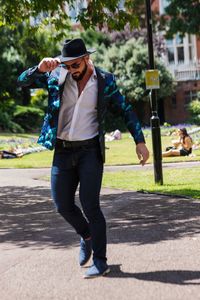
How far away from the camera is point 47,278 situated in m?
5.09

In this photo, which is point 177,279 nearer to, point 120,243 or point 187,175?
point 120,243

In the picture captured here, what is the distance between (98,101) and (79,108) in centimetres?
16

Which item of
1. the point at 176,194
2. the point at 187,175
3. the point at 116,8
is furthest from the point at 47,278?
the point at 187,175

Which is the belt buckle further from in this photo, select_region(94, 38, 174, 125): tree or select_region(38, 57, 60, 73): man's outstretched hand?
select_region(94, 38, 174, 125): tree

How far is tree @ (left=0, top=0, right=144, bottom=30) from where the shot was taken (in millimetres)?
11852

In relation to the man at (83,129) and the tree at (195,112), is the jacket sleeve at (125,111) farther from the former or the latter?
the tree at (195,112)

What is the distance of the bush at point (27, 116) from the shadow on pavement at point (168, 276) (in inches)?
1418

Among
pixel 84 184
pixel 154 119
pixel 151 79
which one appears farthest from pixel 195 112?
pixel 84 184

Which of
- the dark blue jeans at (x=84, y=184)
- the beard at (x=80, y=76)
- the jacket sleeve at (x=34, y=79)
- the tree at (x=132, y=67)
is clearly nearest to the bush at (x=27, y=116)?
the tree at (x=132, y=67)

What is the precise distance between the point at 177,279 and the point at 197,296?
46 cm

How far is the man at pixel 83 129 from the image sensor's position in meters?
5.05

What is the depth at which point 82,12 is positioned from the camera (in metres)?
12.1

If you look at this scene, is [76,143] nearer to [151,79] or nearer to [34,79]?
[34,79]

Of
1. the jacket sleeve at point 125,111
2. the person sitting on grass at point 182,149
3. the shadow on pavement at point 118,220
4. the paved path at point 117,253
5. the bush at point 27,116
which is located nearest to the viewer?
the paved path at point 117,253
